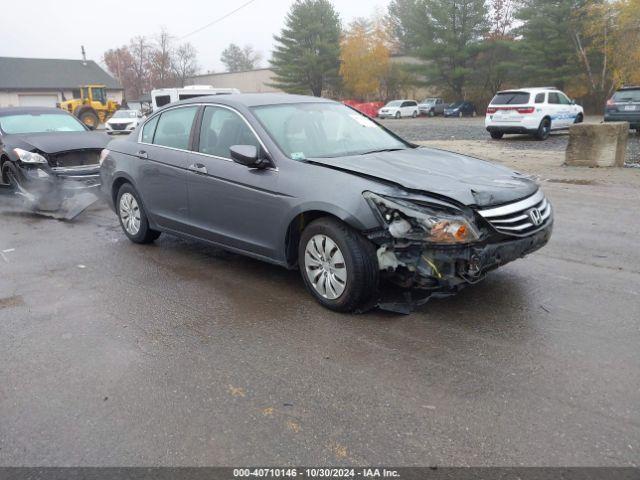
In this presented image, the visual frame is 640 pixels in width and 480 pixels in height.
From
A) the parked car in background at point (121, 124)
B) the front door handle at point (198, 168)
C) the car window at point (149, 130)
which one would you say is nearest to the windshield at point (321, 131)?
the front door handle at point (198, 168)

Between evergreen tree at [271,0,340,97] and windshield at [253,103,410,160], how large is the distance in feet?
183

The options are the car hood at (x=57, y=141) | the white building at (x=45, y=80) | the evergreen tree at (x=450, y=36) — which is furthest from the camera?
the white building at (x=45, y=80)

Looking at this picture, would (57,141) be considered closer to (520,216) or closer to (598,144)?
(520,216)

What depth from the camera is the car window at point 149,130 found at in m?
6.06

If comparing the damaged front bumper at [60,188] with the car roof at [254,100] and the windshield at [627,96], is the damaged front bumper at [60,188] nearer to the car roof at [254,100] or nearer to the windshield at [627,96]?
the car roof at [254,100]

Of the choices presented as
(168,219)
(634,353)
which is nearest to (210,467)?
(634,353)

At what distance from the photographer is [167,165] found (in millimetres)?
5578

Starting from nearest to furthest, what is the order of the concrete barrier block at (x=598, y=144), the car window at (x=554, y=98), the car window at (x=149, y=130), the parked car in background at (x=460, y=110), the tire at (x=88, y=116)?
1. the car window at (x=149, y=130)
2. the concrete barrier block at (x=598, y=144)
3. the car window at (x=554, y=98)
4. the tire at (x=88, y=116)
5. the parked car in background at (x=460, y=110)

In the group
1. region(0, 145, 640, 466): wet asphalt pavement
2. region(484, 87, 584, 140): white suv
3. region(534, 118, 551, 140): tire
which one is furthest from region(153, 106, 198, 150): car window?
region(534, 118, 551, 140): tire

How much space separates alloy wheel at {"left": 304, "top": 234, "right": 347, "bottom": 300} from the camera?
409cm

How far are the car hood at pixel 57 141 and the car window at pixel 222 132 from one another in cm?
457

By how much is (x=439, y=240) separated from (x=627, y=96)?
1755 centimetres

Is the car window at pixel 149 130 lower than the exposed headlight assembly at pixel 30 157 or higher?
higher

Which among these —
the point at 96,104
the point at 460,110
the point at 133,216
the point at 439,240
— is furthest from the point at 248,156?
the point at 460,110
